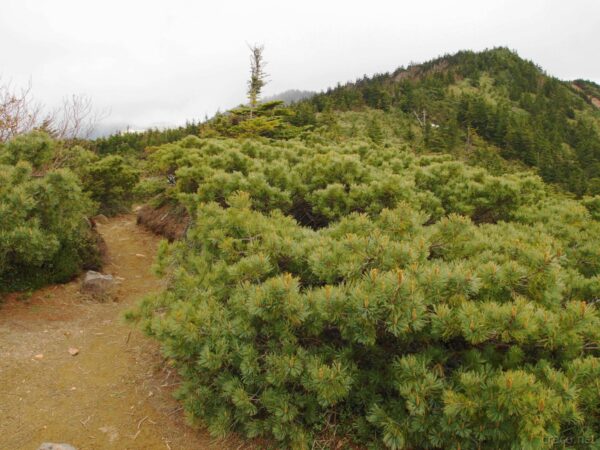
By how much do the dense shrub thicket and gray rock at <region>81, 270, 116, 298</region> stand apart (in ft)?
8.42

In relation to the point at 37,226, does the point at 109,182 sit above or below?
above


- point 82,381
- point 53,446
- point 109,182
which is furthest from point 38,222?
point 109,182

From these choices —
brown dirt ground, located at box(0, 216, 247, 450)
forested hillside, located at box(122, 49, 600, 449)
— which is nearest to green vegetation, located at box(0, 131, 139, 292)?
brown dirt ground, located at box(0, 216, 247, 450)

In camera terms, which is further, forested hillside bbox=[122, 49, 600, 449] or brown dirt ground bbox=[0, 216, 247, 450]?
brown dirt ground bbox=[0, 216, 247, 450]

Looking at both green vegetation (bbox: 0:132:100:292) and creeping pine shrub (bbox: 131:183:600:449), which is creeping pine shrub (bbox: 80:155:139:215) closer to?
green vegetation (bbox: 0:132:100:292)

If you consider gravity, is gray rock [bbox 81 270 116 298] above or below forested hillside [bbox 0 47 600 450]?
below

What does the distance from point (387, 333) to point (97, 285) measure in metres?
4.80

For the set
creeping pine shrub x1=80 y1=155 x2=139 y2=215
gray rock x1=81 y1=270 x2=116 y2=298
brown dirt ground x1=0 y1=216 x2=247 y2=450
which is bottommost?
brown dirt ground x1=0 y1=216 x2=247 y2=450

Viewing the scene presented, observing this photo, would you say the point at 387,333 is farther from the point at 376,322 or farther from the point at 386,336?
the point at 376,322

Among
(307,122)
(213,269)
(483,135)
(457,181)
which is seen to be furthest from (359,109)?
(213,269)

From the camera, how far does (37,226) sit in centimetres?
474

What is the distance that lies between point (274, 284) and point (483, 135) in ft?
112

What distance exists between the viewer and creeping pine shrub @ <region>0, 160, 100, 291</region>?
4.55m

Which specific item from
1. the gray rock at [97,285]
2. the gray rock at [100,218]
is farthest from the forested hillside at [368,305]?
the gray rock at [100,218]
